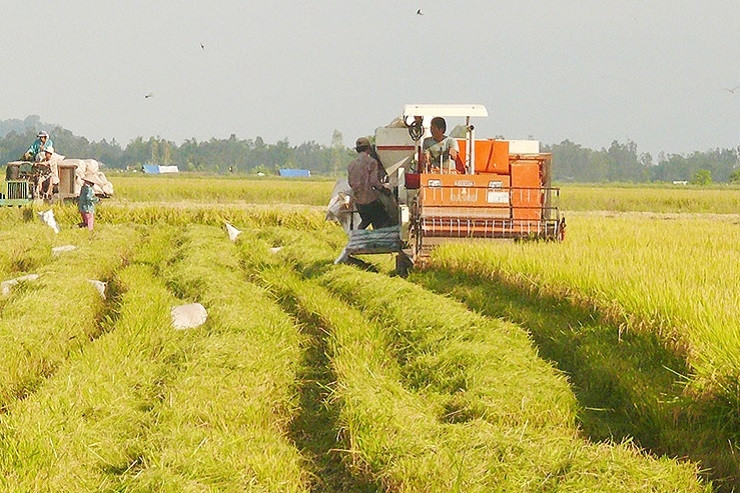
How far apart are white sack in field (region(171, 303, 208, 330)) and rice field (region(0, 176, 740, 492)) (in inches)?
5.7

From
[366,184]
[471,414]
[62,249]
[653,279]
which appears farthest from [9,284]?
[653,279]

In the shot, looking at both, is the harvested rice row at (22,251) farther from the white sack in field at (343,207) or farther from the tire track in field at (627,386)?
the tire track in field at (627,386)

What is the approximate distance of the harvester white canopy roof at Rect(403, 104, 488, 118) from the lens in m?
13.0

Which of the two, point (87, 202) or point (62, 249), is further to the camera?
point (87, 202)

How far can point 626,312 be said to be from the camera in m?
7.09

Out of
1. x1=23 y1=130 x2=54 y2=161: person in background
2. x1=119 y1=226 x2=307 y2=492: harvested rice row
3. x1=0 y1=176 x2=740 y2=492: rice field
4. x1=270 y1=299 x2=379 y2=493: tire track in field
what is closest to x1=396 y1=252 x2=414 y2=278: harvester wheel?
x1=0 y1=176 x2=740 y2=492: rice field

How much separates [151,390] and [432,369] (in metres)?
2.10

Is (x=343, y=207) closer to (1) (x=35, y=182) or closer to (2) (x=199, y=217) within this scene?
(2) (x=199, y=217)

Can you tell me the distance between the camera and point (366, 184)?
1406 cm

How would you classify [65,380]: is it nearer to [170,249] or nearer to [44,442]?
[44,442]

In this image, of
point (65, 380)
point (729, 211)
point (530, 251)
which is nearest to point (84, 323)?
point (65, 380)

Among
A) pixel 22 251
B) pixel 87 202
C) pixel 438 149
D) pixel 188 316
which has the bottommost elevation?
pixel 188 316

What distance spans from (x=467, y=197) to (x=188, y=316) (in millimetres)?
4717

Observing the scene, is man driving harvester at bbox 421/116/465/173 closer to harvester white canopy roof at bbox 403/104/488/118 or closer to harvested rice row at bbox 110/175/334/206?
harvester white canopy roof at bbox 403/104/488/118
